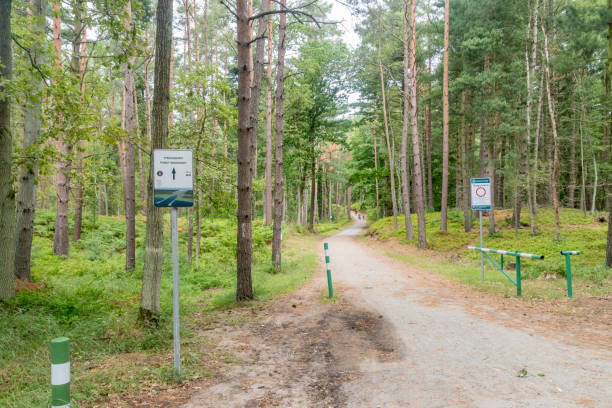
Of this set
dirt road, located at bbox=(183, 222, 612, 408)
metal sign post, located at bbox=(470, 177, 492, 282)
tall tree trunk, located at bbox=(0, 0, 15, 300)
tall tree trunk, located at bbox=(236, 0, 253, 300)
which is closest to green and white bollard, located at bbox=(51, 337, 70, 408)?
dirt road, located at bbox=(183, 222, 612, 408)

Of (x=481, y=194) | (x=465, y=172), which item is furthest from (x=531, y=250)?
(x=465, y=172)

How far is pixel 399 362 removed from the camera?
4.73 metres

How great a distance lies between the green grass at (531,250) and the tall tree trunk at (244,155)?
641 centimetres

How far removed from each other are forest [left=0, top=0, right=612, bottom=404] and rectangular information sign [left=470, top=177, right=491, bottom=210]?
364 cm

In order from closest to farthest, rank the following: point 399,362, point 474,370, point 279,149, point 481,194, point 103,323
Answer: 1. point 474,370
2. point 399,362
3. point 103,323
4. point 481,194
5. point 279,149

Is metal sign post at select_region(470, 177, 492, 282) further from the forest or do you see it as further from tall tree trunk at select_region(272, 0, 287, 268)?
tall tree trunk at select_region(272, 0, 287, 268)

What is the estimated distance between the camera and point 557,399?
3545mm

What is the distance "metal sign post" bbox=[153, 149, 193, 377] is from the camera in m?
4.36

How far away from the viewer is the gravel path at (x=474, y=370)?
363 cm

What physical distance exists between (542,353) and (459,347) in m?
1.04

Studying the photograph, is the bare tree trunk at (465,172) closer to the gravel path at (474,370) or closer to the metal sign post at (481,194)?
the metal sign post at (481,194)

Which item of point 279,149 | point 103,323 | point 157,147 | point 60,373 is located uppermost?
point 279,149

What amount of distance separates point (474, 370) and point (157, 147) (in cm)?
556

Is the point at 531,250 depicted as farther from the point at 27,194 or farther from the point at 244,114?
the point at 27,194
